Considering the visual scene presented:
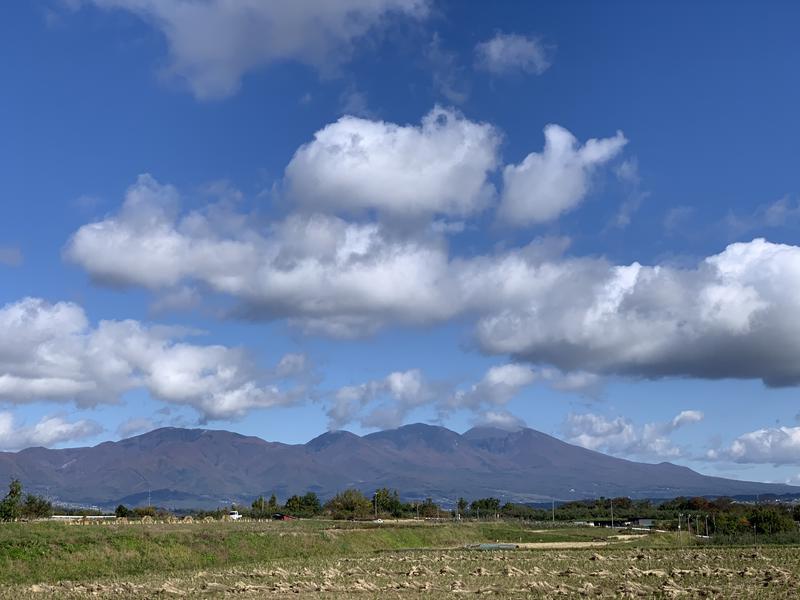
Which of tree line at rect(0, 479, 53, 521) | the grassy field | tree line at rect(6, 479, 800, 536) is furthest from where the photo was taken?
tree line at rect(6, 479, 800, 536)

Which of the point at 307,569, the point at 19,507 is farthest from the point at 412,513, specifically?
the point at 307,569

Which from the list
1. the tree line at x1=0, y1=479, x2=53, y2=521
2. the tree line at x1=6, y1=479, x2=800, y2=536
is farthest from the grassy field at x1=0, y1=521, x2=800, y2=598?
the tree line at x1=6, y1=479, x2=800, y2=536

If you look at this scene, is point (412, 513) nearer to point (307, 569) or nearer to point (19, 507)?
point (19, 507)

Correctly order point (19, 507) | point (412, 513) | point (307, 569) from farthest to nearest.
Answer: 1. point (412, 513)
2. point (19, 507)
3. point (307, 569)

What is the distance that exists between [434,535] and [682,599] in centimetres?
7241

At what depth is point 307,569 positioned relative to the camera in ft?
181

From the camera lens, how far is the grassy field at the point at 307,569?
4075 centimetres

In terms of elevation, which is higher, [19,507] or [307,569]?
[19,507]

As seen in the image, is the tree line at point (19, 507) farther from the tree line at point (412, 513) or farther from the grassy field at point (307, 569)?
the grassy field at point (307, 569)

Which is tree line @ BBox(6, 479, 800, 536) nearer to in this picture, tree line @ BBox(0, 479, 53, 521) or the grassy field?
tree line @ BBox(0, 479, 53, 521)

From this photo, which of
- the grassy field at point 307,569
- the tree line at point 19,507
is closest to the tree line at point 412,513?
the tree line at point 19,507

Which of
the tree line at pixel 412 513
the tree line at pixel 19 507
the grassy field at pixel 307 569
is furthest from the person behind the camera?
the tree line at pixel 412 513

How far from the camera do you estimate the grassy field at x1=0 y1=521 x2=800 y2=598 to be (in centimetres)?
4075

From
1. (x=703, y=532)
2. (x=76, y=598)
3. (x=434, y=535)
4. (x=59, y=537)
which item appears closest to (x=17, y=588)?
(x=76, y=598)
